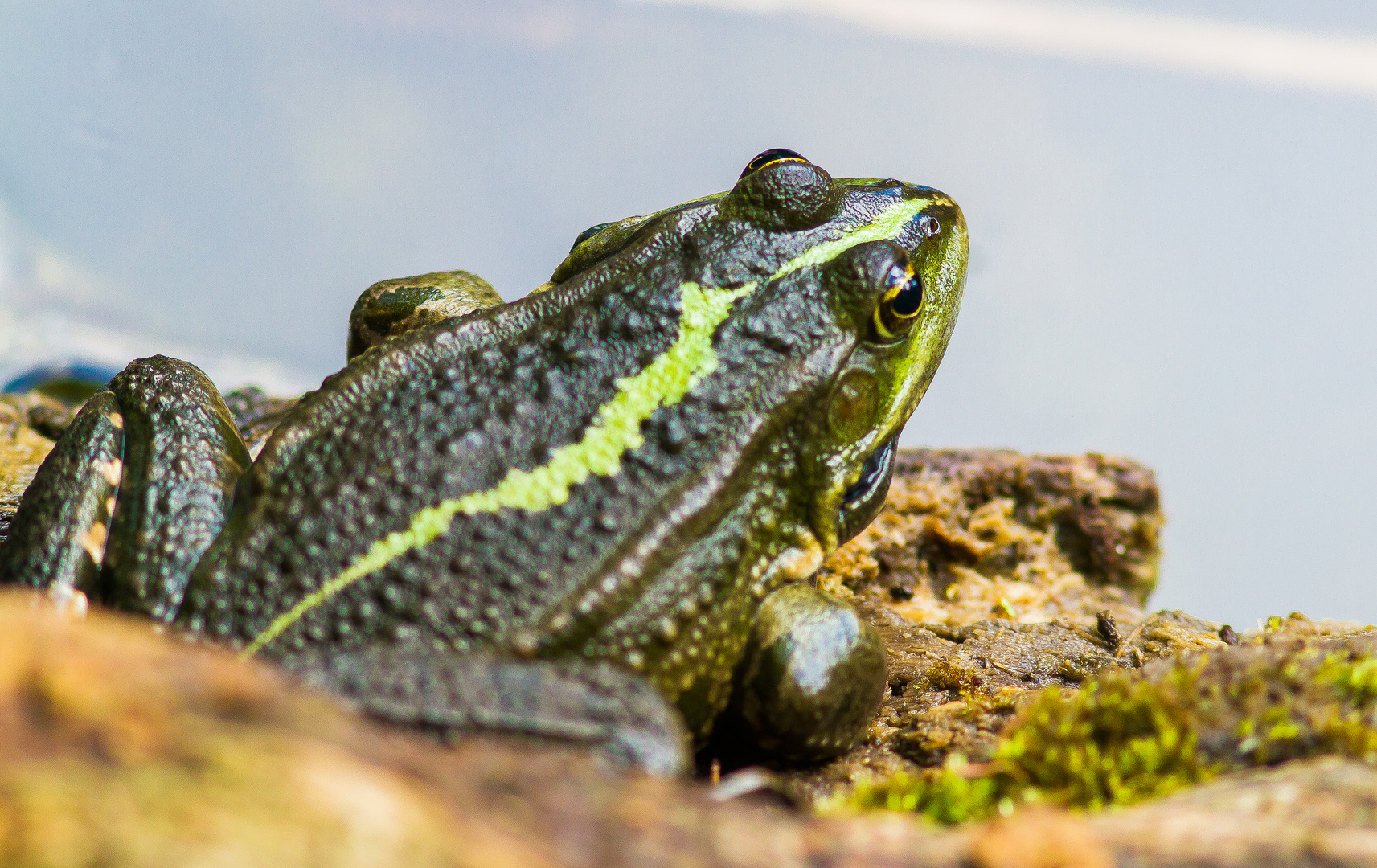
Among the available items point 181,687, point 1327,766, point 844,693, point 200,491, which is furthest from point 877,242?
point 181,687

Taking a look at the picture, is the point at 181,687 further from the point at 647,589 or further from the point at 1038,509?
the point at 1038,509

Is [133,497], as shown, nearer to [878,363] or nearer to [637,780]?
[637,780]

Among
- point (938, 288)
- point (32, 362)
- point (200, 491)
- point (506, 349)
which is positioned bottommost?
point (200, 491)

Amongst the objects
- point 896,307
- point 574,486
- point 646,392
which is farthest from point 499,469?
point 896,307

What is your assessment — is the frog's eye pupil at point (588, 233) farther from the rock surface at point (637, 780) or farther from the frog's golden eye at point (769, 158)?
the rock surface at point (637, 780)

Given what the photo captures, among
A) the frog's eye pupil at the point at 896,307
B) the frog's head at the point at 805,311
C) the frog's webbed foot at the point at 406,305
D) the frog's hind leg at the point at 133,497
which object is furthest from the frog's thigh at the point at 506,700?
the frog's webbed foot at the point at 406,305

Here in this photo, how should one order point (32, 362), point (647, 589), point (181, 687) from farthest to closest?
1. point (32, 362)
2. point (647, 589)
3. point (181, 687)

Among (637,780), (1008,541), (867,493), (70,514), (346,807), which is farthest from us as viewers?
(1008,541)
